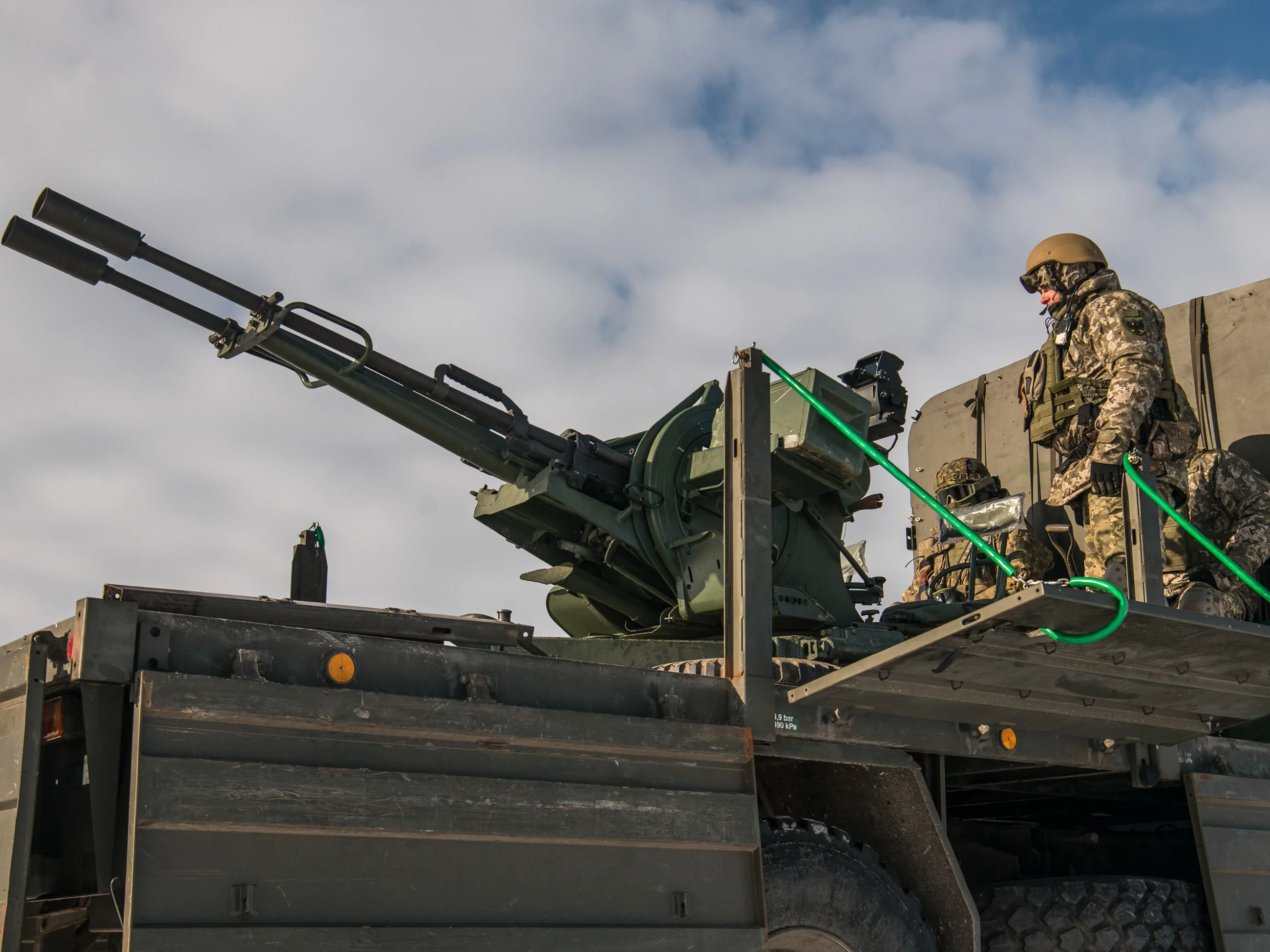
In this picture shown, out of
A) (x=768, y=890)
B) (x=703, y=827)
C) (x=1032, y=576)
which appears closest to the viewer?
(x=703, y=827)

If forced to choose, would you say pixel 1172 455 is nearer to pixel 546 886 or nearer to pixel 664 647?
pixel 664 647

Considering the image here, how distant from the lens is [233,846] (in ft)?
10.5

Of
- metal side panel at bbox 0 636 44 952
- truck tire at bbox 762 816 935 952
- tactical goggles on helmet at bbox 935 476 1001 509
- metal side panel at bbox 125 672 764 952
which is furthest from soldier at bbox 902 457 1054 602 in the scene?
metal side panel at bbox 0 636 44 952

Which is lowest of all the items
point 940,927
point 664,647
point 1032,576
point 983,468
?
point 940,927

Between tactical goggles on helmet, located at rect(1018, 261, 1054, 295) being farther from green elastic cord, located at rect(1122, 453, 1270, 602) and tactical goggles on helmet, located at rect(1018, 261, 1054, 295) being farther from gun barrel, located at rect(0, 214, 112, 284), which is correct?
gun barrel, located at rect(0, 214, 112, 284)

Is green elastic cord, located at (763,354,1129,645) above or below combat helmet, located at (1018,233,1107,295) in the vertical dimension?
below

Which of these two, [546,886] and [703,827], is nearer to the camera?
[546,886]

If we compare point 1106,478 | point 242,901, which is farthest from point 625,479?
point 242,901

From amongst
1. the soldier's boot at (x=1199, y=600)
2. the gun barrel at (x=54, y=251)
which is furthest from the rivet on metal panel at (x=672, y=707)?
the gun barrel at (x=54, y=251)

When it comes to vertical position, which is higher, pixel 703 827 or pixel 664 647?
pixel 664 647

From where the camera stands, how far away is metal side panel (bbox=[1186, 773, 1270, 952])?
5.02 meters

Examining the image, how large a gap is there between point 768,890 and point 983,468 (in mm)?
3885

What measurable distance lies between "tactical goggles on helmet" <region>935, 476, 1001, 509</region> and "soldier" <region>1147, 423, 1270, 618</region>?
1.31 m

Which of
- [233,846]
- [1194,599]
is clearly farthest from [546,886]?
[1194,599]
